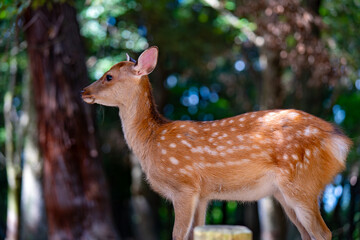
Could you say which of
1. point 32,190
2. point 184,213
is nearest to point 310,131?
point 184,213

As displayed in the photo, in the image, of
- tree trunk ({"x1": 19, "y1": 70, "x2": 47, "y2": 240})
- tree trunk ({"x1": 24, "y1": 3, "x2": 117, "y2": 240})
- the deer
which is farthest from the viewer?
tree trunk ({"x1": 19, "y1": 70, "x2": 47, "y2": 240})

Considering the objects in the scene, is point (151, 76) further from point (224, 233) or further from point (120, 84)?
point (224, 233)

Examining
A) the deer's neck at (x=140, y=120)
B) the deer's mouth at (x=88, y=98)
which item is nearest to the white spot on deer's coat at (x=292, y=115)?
the deer's neck at (x=140, y=120)

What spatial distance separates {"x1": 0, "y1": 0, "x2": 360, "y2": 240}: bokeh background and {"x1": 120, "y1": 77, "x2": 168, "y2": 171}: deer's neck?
1.89 ft

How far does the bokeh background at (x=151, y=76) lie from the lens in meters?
7.73

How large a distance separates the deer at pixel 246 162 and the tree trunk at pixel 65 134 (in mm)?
2808

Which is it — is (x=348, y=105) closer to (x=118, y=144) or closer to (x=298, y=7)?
(x=298, y=7)

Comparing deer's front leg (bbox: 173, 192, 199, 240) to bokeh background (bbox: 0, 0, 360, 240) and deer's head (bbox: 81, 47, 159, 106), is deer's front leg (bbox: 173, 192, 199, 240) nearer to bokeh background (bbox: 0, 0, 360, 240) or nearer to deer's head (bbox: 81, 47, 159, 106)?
deer's head (bbox: 81, 47, 159, 106)

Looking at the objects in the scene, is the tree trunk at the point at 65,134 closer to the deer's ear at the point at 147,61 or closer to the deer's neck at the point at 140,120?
the deer's neck at the point at 140,120

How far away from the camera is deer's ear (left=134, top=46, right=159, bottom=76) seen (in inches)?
201

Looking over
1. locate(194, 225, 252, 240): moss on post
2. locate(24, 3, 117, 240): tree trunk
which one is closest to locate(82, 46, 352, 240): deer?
locate(194, 225, 252, 240): moss on post

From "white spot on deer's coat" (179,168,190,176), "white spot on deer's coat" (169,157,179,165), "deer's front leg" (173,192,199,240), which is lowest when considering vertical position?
"deer's front leg" (173,192,199,240)

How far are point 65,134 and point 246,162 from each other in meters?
3.95

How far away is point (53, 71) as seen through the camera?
7.93 meters
